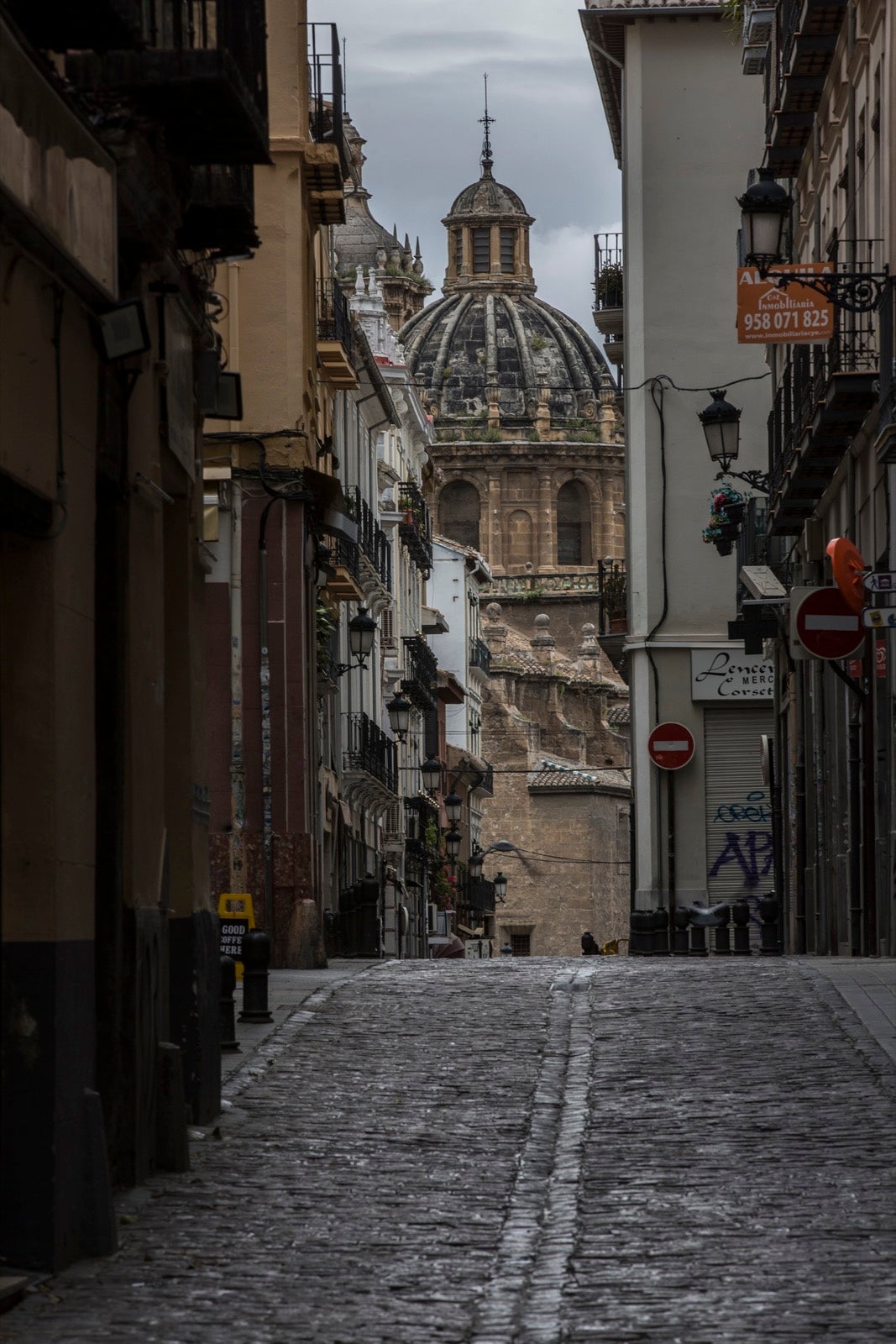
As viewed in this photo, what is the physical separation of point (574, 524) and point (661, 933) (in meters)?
102

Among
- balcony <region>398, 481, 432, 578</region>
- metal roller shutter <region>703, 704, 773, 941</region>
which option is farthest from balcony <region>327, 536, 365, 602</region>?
balcony <region>398, 481, 432, 578</region>

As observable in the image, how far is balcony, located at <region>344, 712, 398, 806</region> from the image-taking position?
46.0 m

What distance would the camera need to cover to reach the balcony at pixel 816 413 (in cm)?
2256

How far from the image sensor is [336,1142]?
1162 cm

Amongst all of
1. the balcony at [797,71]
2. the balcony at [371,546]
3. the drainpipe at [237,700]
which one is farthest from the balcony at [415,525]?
the drainpipe at [237,700]

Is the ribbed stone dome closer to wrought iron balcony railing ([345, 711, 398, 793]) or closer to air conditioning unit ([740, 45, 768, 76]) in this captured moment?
wrought iron balcony railing ([345, 711, 398, 793])

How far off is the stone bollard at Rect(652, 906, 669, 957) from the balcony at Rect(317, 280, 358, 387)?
26.7 ft

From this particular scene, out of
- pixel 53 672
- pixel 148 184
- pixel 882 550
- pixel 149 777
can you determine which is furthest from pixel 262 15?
pixel 882 550

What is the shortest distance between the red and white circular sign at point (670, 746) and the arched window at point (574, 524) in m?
96.5

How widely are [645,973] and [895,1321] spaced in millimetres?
12960

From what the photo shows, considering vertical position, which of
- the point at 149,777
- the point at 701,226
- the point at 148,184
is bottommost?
the point at 149,777

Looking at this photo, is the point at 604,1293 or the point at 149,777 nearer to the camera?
the point at 604,1293

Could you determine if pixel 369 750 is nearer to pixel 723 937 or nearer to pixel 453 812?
pixel 723 937

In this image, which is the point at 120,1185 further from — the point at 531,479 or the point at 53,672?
the point at 531,479
